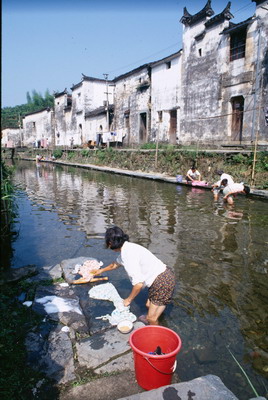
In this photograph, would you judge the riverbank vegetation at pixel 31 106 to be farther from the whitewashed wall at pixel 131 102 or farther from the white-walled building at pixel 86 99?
the whitewashed wall at pixel 131 102

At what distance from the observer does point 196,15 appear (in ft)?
72.1

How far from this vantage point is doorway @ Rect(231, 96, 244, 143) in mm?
19953

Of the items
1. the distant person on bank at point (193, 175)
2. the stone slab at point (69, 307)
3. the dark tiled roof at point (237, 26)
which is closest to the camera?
the stone slab at point (69, 307)

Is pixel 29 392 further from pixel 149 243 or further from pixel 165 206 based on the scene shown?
pixel 165 206

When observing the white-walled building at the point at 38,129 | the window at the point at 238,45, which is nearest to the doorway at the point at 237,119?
the window at the point at 238,45

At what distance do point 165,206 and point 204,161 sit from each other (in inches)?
289

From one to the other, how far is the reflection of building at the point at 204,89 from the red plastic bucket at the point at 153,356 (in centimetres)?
1119

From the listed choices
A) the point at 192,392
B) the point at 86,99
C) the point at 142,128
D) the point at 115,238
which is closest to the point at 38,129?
the point at 86,99

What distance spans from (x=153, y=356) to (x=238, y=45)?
72.3 feet

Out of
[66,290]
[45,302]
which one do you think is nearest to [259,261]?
[66,290]

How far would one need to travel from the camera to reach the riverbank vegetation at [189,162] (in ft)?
46.0

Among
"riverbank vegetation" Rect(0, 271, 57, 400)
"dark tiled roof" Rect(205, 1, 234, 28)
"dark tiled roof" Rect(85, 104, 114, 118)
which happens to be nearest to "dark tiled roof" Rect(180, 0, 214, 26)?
"dark tiled roof" Rect(205, 1, 234, 28)

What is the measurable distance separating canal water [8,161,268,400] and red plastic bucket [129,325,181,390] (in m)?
0.51

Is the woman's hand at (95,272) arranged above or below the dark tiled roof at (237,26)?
below
